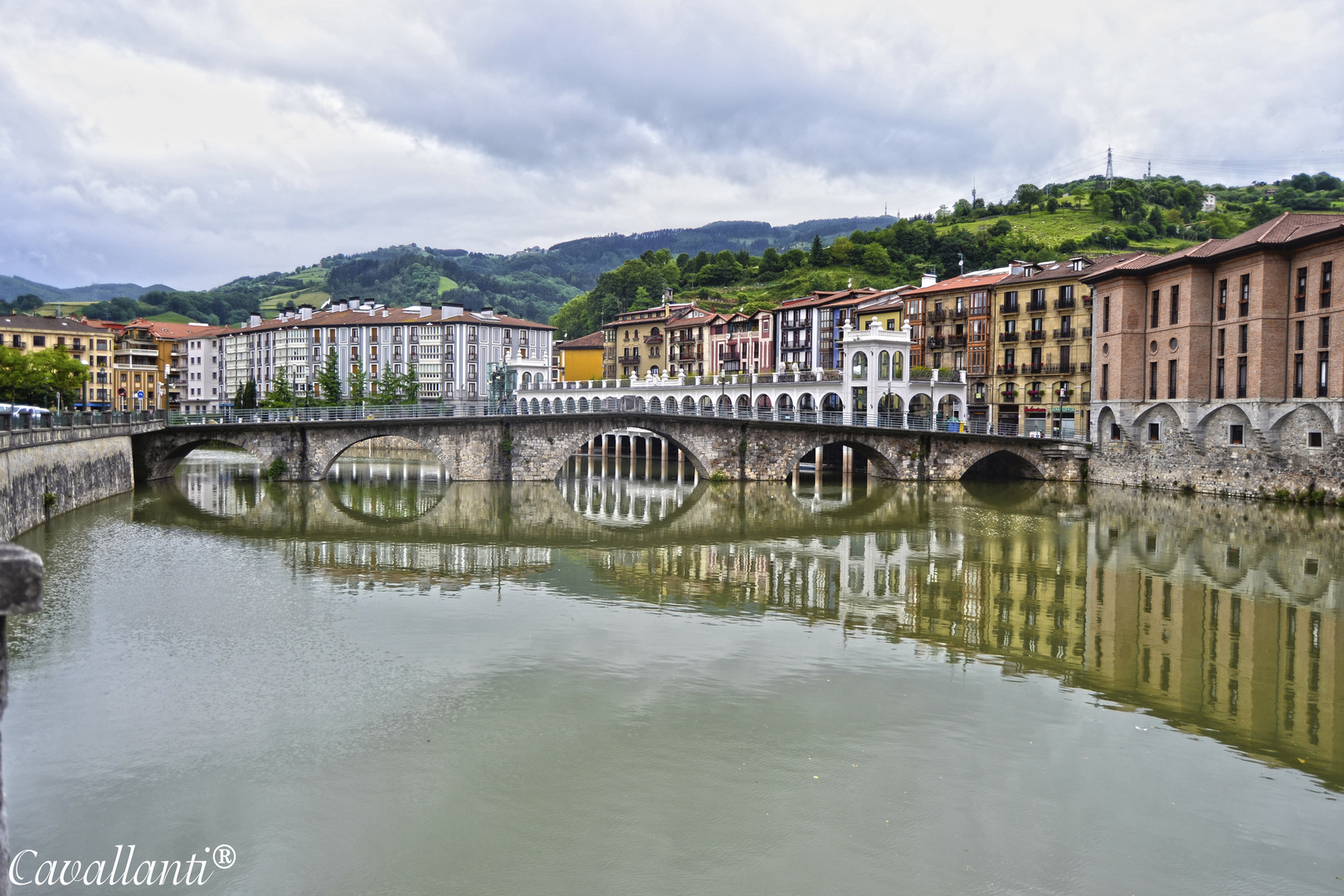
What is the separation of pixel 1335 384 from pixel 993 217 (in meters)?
110

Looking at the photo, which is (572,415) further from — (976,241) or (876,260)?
(976,241)

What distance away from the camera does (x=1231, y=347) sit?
49.7m

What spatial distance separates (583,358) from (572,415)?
57219mm

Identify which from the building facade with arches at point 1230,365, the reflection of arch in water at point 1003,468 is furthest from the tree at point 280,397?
the building facade with arches at point 1230,365

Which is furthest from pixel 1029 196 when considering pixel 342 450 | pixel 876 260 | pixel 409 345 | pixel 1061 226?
pixel 342 450

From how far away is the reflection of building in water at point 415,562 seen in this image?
2953 centimetres

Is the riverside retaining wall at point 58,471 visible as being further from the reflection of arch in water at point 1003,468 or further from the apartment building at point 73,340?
the apartment building at point 73,340

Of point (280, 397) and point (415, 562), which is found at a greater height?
point (280, 397)

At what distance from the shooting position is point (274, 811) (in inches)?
493

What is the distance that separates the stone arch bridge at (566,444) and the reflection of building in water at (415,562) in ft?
72.1

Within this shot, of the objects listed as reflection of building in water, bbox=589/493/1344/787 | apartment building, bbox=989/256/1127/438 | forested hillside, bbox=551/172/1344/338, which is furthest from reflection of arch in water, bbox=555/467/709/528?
forested hillside, bbox=551/172/1344/338

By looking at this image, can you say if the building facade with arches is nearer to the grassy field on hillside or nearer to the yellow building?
the grassy field on hillside

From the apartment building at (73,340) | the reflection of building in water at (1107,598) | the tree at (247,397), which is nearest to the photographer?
the reflection of building in water at (1107,598)

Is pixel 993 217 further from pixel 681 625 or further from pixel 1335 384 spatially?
pixel 681 625
